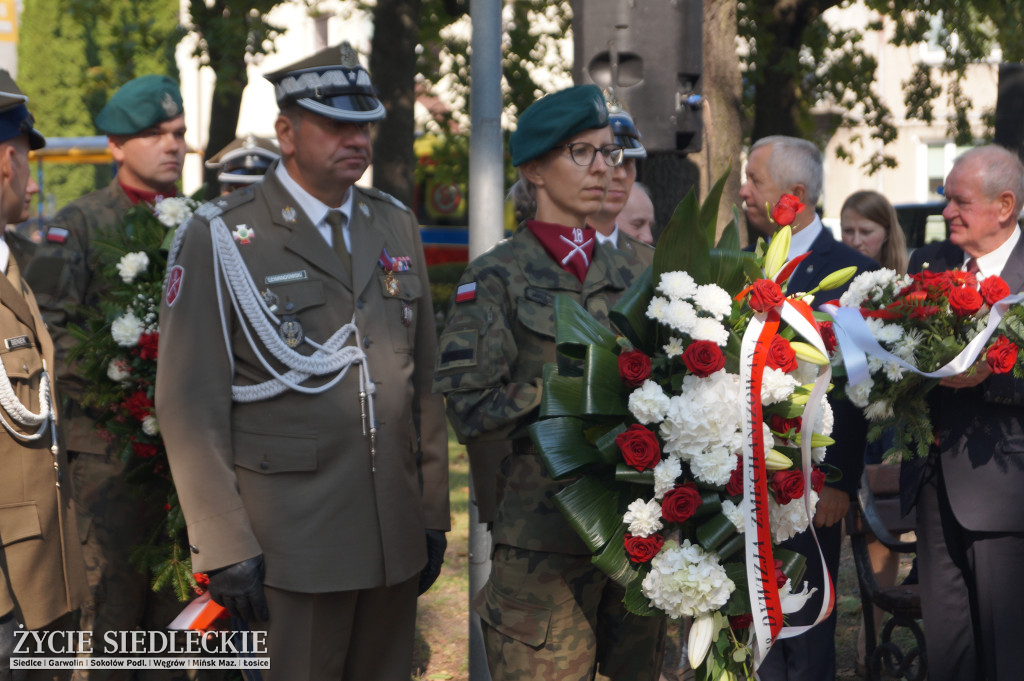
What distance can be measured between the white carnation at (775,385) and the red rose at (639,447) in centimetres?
30

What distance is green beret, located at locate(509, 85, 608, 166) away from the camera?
342 cm

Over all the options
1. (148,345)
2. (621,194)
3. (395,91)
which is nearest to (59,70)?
(395,91)

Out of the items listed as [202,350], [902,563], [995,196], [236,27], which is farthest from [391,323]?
[236,27]

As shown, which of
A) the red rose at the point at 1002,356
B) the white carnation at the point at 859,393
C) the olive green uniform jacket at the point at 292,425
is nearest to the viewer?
the olive green uniform jacket at the point at 292,425

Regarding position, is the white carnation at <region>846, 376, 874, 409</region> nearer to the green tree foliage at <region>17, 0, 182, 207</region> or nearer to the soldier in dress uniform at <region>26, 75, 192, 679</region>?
the soldier in dress uniform at <region>26, 75, 192, 679</region>

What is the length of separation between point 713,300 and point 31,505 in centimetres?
195

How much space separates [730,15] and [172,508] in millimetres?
5325

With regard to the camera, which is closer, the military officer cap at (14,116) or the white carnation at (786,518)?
the white carnation at (786,518)

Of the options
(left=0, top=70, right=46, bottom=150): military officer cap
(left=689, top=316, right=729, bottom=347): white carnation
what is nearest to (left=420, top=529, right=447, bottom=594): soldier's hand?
(left=689, top=316, right=729, bottom=347): white carnation

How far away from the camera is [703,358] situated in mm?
2891

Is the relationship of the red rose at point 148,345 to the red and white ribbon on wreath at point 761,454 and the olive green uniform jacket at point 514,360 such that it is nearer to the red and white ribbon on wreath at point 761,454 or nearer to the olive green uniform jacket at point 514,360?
the olive green uniform jacket at point 514,360

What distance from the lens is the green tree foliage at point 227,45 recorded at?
1254 cm

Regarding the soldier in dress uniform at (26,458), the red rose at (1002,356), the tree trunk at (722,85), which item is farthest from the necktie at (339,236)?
the tree trunk at (722,85)

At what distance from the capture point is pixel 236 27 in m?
12.6
